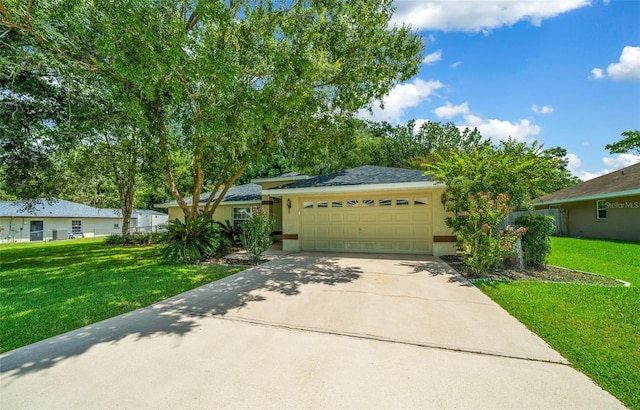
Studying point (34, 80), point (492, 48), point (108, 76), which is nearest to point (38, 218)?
point (34, 80)

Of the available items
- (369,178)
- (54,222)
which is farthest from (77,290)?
(54,222)

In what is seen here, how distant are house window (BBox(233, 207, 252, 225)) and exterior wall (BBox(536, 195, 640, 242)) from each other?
18805mm

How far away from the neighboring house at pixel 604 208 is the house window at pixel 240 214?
1390 centimetres

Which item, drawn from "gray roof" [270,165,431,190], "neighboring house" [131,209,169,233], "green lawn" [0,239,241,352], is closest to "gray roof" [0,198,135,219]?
"neighboring house" [131,209,169,233]

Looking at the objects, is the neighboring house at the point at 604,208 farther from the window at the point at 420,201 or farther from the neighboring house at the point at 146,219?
the neighboring house at the point at 146,219

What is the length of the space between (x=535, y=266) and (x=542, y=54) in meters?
6.61

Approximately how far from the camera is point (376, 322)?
159 inches

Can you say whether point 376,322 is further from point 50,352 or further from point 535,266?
point 535,266

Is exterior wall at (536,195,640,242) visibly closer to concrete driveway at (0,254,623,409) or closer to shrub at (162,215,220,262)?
concrete driveway at (0,254,623,409)

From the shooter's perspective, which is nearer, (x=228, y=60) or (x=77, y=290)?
(x=77, y=290)

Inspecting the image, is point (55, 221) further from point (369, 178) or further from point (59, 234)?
point (369, 178)

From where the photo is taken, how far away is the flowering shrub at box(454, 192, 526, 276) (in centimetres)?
657

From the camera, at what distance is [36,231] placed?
963 inches

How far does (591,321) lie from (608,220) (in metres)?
15.3
